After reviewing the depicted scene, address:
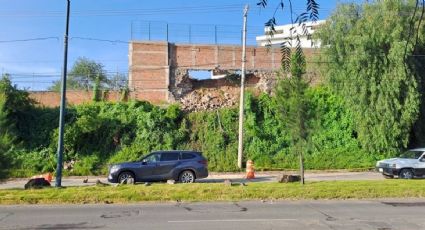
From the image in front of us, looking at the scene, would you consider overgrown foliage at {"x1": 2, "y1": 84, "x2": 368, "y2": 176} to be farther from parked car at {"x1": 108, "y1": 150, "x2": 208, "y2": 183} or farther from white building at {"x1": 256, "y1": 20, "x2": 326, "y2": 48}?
white building at {"x1": 256, "y1": 20, "x2": 326, "y2": 48}

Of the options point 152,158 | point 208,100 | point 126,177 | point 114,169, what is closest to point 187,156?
point 152,158

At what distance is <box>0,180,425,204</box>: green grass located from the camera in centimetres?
1638

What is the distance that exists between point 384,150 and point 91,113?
65.8 feet

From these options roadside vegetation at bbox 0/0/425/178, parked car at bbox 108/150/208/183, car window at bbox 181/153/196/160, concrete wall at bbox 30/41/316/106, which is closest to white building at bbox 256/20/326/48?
parked car at bbox 108/150/208/183

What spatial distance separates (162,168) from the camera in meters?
24.3

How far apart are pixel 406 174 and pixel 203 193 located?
43.0ft

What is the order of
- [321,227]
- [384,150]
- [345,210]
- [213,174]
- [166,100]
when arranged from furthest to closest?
[166,100] < [384,150] < [213,174] < [345,210] < [321,227]

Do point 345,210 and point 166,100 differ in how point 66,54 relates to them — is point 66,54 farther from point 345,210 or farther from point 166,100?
point 166,100

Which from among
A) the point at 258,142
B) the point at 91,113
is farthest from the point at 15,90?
the point at 258,142

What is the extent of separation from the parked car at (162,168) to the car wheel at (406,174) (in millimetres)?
9693

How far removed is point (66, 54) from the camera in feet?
66.3

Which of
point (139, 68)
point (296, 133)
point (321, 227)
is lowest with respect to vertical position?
point (321, 227)

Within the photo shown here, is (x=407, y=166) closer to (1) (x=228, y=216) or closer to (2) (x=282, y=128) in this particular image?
(2) (x=282, y=128)

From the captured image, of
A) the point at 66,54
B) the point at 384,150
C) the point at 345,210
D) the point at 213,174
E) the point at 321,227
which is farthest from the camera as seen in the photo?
the point at 384,150
